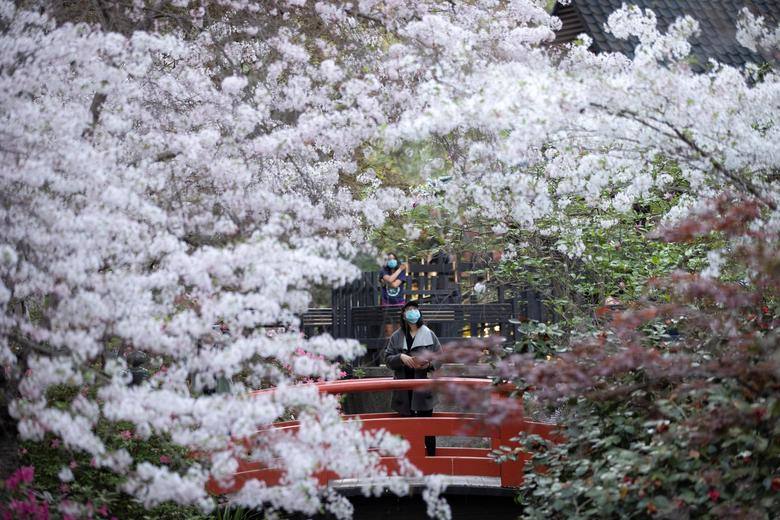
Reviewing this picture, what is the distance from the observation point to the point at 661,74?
552 cm

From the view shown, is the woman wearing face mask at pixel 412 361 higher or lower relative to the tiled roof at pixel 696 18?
lower

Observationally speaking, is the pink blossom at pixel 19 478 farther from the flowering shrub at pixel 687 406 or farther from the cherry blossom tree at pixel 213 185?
the flowering shrub at pixel 687 406

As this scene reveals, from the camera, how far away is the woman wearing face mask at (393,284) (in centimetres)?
1216

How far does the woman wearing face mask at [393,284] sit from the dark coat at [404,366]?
349 cm

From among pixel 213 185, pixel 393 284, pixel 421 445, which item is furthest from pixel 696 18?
pixel 213 185

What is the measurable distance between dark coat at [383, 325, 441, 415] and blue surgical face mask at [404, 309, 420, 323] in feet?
0.43

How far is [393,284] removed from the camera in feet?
40.0

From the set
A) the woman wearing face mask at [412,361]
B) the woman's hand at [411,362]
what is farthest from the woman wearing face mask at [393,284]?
the woman's hand at [411,362]

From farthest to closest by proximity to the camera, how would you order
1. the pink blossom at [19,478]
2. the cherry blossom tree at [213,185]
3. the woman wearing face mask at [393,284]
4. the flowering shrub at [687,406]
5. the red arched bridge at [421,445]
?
1. the woman wearing face mask at [393,284]
2. the red arched bridge at [421,445]
3. the pink blossom at [19,478]
4. the cherry blossom tree at [213,185]
5. the flowering shrub at [687,406]

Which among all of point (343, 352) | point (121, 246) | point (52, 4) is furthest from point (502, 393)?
point (52, 4)

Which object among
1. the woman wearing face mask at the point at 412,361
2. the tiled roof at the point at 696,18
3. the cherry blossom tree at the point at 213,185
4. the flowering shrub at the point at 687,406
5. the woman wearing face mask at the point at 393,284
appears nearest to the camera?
the flowering shrub at the point at 687,406

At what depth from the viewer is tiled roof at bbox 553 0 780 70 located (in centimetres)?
1310

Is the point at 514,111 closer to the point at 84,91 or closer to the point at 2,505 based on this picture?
the point at 84,91

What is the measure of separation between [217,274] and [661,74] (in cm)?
294
